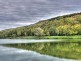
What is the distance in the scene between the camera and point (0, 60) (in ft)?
107

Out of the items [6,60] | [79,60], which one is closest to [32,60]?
[6,60]

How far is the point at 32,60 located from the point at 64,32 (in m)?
159

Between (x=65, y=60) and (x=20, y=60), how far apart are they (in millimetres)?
5629

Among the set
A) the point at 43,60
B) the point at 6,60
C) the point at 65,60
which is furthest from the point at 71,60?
the point at 6,60

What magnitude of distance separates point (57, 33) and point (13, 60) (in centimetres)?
15192

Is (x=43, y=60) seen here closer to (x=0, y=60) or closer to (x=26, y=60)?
(x=26, y=60)

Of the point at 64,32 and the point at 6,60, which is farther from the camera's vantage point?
the point at 64,32

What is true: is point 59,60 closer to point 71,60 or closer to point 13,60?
point 71,60

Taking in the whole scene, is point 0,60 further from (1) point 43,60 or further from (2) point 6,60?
(1) point 43,60

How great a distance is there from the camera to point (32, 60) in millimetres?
32188

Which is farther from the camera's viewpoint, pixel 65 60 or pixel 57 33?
pixel 57 33

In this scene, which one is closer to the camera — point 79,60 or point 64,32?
point 79,60

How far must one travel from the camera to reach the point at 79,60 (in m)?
31.5

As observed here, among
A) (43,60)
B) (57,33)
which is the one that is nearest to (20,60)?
(43,60)
